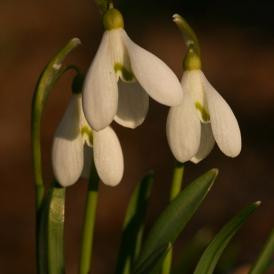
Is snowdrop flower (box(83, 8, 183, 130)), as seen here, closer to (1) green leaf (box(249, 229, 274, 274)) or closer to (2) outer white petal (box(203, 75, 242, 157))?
(2) outer white petal (box(203, 75, 242, 157))

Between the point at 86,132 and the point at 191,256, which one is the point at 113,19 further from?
the point at 191,256

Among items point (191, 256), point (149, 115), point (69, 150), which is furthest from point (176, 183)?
point (149, 115)

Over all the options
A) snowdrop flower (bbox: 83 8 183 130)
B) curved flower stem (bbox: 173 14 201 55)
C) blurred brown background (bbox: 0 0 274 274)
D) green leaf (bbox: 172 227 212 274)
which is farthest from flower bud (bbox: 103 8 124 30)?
blurred brown background (bbox: 0 0 274 274)

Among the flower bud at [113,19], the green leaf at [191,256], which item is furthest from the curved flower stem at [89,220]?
the green leaf at [191,256]

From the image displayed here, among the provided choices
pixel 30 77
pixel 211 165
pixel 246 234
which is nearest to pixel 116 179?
pixel 246 234

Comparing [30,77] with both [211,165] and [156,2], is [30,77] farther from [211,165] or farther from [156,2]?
[211,165]

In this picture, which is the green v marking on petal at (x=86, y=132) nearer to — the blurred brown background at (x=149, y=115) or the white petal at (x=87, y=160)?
the white petal at (x=87, y=160)
